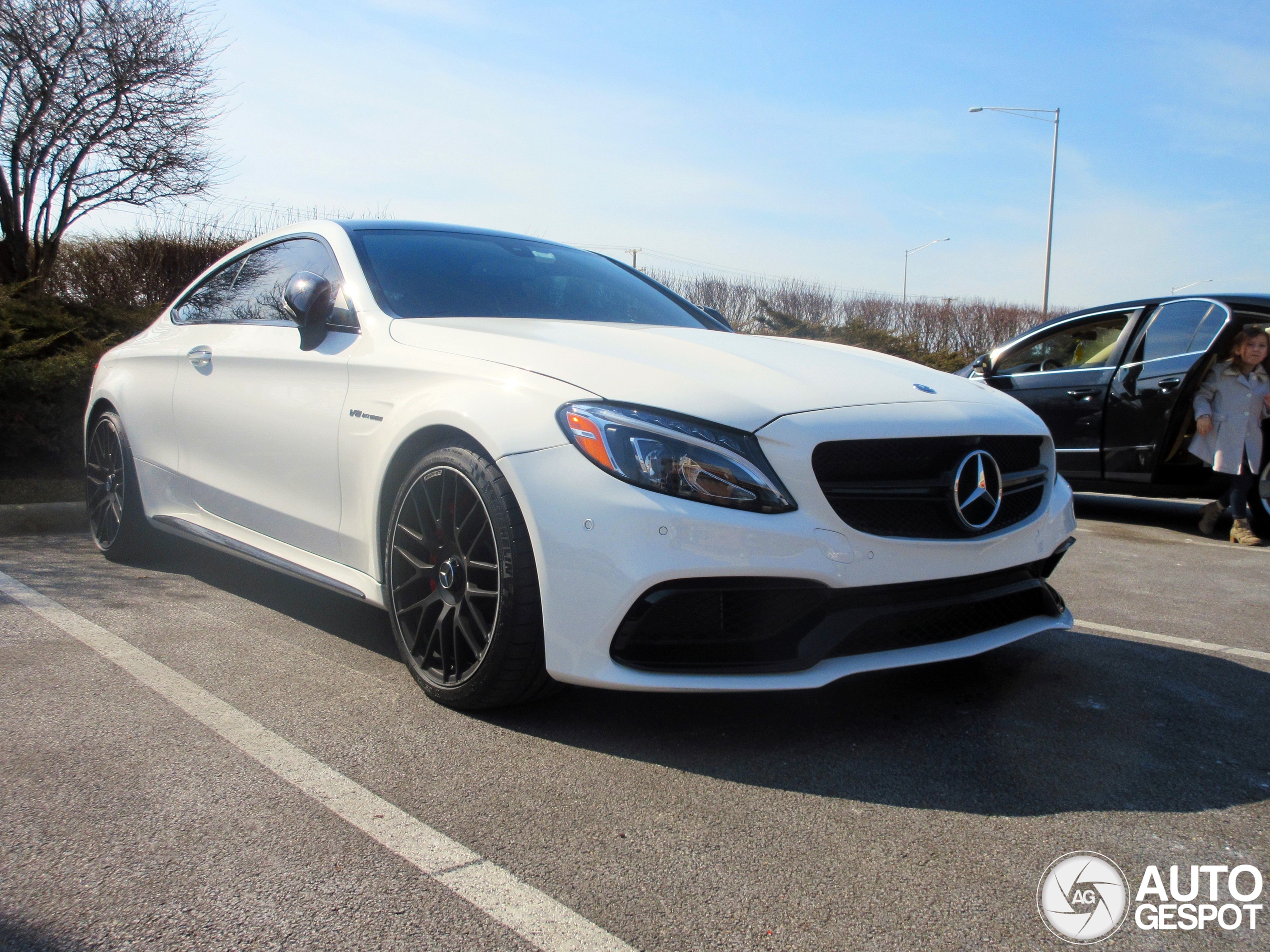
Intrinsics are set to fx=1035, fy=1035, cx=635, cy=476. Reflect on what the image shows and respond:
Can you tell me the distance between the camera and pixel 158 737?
8.92 feet

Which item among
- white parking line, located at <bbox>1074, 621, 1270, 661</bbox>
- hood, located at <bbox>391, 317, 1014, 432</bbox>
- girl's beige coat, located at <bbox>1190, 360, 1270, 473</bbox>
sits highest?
hood, located at <bbox>391, 317, 1014, 432</bbox>

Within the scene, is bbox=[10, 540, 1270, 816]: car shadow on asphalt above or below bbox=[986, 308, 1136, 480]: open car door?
below

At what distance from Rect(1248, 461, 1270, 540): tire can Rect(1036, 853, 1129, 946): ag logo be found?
213 inches

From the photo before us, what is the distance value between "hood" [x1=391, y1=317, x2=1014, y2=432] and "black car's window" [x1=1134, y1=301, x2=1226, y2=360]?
13.8ft

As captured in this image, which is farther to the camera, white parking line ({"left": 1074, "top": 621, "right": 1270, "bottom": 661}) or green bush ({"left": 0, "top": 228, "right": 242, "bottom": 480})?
green bush ({"left": 0, "top": 228, "right": 242, "bottom": 480})

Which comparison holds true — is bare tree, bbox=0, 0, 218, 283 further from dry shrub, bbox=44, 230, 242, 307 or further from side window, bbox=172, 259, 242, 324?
side window, bbox=172, 259, 242, 324

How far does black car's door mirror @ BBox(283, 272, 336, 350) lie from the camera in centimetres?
350

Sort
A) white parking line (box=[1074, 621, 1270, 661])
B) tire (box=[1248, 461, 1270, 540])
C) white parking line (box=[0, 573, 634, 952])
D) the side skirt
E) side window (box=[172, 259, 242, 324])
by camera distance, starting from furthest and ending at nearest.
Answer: tire (box=[1248, 461, 1270, 540]), side window (box=[172, 259, 242, 324]), white parking line (box=[1074, 621, 1270, 661]), the side skirt, white parking line (box=[0, 573, 634, 952])

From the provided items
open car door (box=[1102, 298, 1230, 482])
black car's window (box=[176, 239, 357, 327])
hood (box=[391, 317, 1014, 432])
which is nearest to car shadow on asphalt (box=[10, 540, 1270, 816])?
hood (box=[391, 317, 1014, 432])

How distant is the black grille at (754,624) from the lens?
252 cm

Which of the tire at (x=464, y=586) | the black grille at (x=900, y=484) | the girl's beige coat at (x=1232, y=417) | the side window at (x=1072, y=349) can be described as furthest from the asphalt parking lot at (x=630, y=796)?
the side window at (x=1072, y=349)

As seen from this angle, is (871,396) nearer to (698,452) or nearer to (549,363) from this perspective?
(698,452)

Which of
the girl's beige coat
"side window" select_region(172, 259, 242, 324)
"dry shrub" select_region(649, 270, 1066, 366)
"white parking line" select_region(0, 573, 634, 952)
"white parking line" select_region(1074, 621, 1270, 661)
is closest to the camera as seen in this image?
"white parking line" select_region(0, 573, 634, 952)

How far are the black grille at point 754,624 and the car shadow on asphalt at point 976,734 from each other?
26 centimetres
